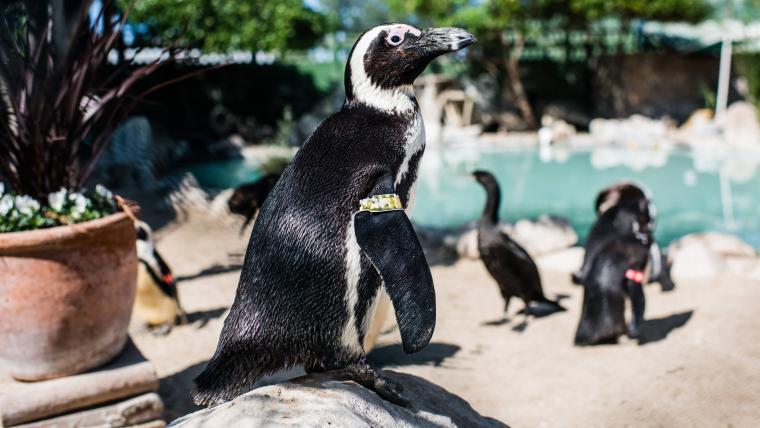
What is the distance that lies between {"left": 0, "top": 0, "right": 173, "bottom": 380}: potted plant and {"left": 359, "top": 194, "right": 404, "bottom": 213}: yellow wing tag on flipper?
4.71 ft

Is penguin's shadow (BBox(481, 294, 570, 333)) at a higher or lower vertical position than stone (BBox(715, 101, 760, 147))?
lower

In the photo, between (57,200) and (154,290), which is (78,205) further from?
(154,290)

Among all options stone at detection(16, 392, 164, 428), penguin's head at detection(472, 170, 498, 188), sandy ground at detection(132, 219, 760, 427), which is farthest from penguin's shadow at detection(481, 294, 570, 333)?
stone at detection(16, 392, 164, 428)

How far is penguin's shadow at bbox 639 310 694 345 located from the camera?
417cm

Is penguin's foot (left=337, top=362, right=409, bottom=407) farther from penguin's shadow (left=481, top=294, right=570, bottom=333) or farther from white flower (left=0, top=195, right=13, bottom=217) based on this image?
penguin's shadow (left=481, top=294, right=570, bottom=333)

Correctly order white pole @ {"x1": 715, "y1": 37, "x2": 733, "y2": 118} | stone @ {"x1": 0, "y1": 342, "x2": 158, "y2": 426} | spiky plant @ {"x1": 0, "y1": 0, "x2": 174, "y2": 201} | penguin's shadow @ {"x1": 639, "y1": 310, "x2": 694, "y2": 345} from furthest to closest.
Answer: white pole @ {"x1": 715, "y1": 37, "x2": 733, "y2": 118}
penguin's shadow @ {"x1": 639, "y1": 310, "x2": 694, "y2": 345}
spiky plant @ {"x1": 0, "y1": 0, "x2": 174, "y2": 201}
stone @ {"x1": 0, "y1": 342, "x2": 158, "y2": 426}

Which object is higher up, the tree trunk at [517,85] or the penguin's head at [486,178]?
the tree trunk at [517,85]

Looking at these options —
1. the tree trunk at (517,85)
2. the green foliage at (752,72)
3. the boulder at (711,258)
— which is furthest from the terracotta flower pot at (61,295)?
the tree trunk at (517,85)

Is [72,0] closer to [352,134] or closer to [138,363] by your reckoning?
[138,363]

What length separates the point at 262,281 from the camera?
1.77 m

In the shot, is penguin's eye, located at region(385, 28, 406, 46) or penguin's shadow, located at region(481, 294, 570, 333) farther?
penguin's shadow, located at region(481, 294, 570, 333)

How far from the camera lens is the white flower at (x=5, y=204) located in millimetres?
2592

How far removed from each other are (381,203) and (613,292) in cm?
273

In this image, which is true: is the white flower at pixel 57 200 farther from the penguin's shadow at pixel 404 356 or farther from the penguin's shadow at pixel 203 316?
the penguin's shadow at pixel 203 316
